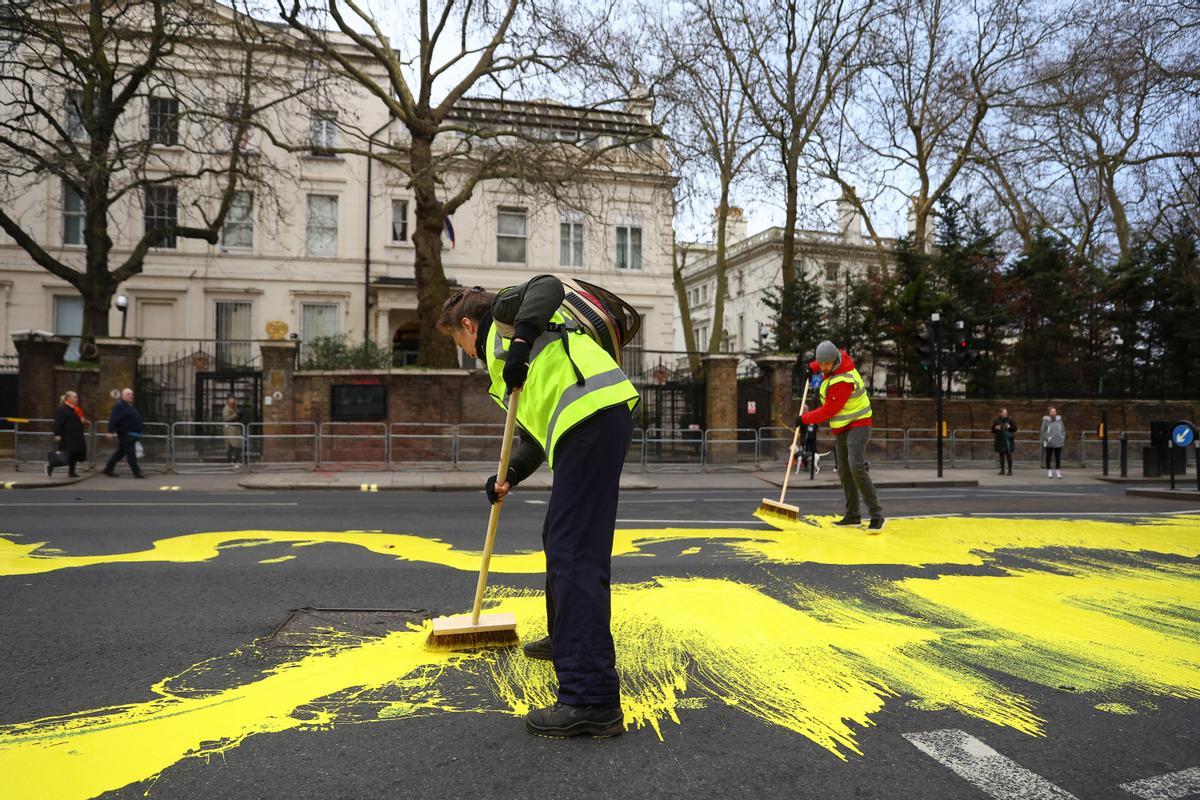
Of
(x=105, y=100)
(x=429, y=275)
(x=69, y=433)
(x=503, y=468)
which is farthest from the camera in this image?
(x=429, y=275)

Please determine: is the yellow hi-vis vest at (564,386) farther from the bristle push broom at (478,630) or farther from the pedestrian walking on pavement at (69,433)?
the pedestrian walking on pavement at (69,433)

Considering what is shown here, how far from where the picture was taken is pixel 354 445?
18.6 m

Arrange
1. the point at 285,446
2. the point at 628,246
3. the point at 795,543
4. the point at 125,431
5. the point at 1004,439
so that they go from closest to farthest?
the point at 795,543 → the point at 125,431 → the point at 285,446 → the point at 1004,439 → the point at 628,246

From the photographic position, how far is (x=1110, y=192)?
1257 inches

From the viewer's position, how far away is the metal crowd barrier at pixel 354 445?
1830 cm

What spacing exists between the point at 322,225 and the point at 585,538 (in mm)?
27884

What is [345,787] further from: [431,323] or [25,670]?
[431,323]

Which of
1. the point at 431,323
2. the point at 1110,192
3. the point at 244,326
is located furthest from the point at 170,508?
the point at 1110,192

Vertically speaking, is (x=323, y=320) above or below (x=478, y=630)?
above

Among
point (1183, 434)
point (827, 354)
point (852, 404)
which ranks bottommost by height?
point (1183, 434)

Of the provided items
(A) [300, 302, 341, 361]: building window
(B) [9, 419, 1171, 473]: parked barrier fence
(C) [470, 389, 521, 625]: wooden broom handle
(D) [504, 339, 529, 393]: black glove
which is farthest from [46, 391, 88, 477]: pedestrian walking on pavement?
(D) [504, 339, 529, 393]: black glove

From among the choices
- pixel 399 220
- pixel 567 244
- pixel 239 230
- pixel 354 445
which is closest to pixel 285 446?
pixel 354 445

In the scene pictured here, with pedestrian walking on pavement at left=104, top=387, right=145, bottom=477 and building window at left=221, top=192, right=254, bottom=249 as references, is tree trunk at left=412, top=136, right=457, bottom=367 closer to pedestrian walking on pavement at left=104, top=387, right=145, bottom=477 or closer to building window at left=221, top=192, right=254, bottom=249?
pedestrian walking on pavement at left=104, top=387, right=145, bottom=477

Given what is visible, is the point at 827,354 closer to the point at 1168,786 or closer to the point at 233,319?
the point at 1168,786
